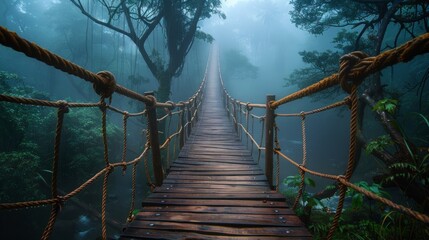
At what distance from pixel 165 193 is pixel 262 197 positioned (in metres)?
0.99

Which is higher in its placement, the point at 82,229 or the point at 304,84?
the point at 304,84

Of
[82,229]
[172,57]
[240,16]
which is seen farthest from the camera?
[240,16]

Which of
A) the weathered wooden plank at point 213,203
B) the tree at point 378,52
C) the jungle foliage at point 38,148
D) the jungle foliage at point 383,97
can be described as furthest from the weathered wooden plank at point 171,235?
the jungle foliage at point 38,148

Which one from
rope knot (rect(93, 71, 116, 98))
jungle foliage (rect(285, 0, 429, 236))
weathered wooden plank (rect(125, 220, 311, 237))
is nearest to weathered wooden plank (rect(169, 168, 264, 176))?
jungle foliage (rect(285, 0, 429, 236))

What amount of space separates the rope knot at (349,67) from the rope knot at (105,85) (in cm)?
130

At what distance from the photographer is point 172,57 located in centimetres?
1075

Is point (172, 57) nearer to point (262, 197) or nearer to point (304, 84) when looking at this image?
point (304, 84)

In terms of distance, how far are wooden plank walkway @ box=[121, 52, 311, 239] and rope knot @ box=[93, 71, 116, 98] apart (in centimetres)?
102

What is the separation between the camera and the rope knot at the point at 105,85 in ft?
4.42

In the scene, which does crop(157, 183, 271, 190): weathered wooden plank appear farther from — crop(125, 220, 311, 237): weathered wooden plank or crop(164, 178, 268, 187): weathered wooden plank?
crop(125, 220, 311, 237): weathered wooden plank

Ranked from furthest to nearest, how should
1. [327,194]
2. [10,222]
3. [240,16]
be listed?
1. [240,16]
2. [10,222]
3. [327,194]

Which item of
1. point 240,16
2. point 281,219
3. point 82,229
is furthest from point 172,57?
point 240,16

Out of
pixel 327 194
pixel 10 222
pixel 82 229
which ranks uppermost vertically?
pixel 327 194

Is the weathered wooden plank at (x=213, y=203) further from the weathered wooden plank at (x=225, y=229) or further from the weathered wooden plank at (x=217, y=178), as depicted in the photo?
the weathered wooden plank at (x=217, y=178)
